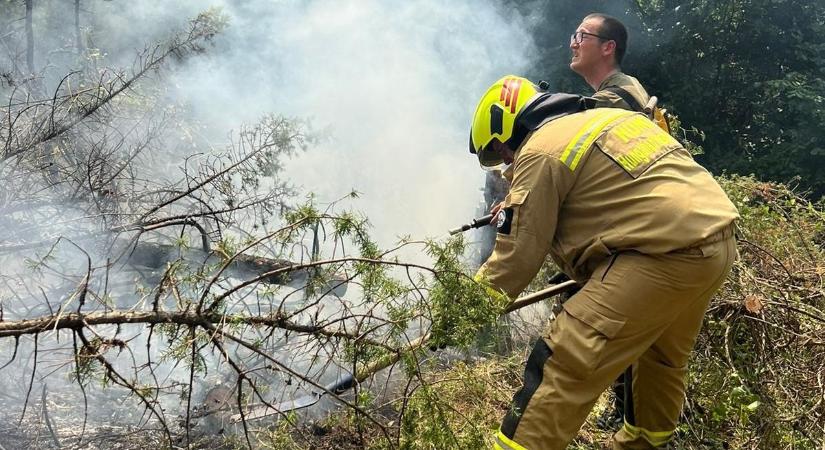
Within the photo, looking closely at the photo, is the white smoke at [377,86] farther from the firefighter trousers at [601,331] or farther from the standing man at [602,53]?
the firefighter trousers at [601,331]

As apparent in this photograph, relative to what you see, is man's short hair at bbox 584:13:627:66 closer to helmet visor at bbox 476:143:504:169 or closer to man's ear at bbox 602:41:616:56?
man's ear at bbox 602:41:616:56

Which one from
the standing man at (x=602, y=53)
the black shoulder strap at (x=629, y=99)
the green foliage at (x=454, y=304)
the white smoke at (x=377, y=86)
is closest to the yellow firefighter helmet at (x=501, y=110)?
the green foliage at (x=454, y=304)

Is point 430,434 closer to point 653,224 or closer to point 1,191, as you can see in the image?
point 653,224

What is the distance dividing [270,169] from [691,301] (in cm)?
335

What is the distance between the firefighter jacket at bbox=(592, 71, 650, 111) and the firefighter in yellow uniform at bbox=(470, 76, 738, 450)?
36.8 inches

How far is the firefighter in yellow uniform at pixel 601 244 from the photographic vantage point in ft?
7.42

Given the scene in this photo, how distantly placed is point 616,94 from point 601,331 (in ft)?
5.77

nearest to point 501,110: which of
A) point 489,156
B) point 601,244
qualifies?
point 489,156

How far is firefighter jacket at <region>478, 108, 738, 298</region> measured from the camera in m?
2.24

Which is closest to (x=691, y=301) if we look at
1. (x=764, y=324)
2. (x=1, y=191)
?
(x=764, y=324)

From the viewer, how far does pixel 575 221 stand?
2432 millimetres

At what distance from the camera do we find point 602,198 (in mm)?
2334

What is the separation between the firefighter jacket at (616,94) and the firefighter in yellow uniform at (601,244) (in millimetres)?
935

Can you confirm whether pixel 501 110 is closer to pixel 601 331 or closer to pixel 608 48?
pixel 601 331
